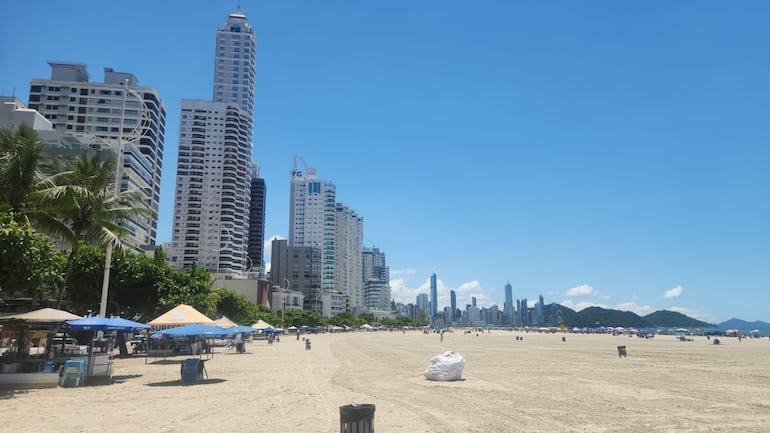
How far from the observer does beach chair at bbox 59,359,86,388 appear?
17.5m

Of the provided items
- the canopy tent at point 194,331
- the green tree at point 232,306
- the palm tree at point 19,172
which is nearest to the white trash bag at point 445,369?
the canopy tent at point 194,331

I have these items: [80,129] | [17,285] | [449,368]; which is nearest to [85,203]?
[17,285]

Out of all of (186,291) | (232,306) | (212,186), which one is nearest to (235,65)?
(212,186)

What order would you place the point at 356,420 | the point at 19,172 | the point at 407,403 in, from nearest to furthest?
the point at 356,420 → the point at 407,403 → the point at 19,172

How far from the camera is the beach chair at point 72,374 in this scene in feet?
57.4

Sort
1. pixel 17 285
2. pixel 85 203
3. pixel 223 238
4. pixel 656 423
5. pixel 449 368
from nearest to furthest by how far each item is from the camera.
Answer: pixel 656 423
pixel 17 285
pixel 449 368
pixel 85 203
pixel 223 238

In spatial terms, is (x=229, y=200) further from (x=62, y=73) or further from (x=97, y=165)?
(x=97, y=165)

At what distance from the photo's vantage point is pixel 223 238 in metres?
148

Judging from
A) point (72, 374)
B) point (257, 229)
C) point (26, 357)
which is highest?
point (257, 229)

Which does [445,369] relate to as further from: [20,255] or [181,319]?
[20,255]

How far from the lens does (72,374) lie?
1762cm

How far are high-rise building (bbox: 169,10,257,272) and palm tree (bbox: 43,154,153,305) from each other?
121 metres

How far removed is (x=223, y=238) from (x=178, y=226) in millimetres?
14758

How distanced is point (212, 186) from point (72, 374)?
143065 mm
